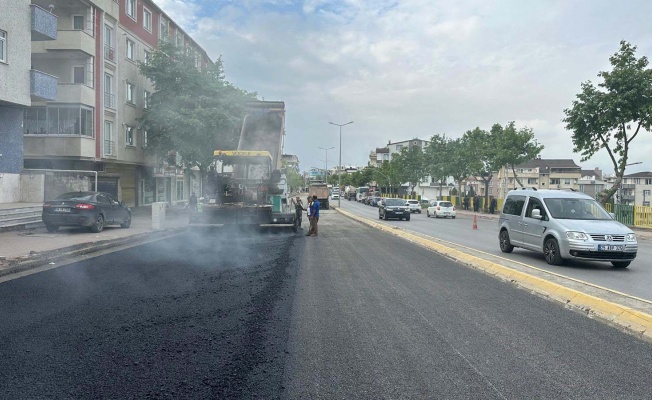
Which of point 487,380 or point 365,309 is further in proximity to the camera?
point 365,309

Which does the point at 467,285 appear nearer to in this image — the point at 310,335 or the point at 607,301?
the point at 607,301

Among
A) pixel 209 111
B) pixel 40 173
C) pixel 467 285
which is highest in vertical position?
pixel 209 111

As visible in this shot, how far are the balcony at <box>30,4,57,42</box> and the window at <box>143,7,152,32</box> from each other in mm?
12832

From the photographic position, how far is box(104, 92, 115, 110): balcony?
100 ft

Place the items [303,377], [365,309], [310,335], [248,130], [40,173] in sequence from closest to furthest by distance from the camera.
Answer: [303,377] → [310,335] → [365,309] → [248,130] → [40,173]

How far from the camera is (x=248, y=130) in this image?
65.5 feet

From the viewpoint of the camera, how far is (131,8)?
3341 cm

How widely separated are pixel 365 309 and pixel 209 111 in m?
26.1

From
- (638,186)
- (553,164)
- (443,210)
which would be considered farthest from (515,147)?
(553,164)

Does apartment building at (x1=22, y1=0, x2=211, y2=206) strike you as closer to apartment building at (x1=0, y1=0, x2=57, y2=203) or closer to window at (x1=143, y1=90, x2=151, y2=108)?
window at (x1=143, y1=90, x2=151, y2=108)

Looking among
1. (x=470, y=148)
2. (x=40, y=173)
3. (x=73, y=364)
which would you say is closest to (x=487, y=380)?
(x=73, y=364)

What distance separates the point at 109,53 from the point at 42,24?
28.1ft

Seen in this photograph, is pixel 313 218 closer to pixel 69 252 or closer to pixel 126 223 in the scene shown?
pixel 126 223

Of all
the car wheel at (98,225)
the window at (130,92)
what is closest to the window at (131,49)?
the window at (130,92)
